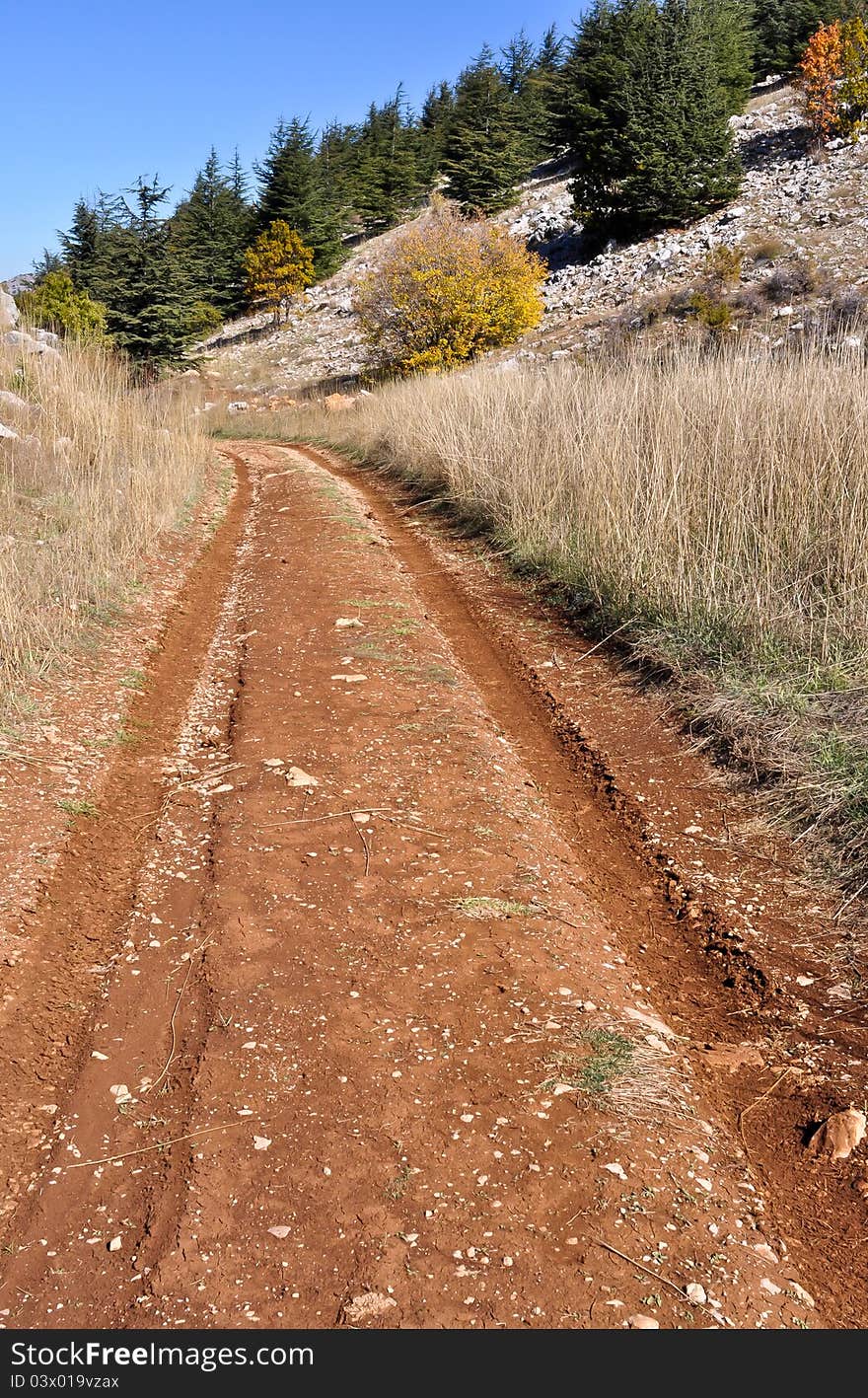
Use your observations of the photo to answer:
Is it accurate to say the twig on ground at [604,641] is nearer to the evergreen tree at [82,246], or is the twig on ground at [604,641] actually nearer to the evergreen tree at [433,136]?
the evergreen tree at [82,246]

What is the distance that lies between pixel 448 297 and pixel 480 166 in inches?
910

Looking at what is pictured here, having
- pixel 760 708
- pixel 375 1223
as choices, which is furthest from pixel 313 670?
pixel 375 1223

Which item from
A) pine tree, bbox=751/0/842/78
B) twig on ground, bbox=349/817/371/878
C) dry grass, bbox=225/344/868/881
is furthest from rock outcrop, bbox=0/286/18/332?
pine tree, bbox=751/0/842/78

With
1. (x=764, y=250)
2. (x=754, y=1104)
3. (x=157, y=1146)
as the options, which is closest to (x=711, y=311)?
(x=764, y=250)

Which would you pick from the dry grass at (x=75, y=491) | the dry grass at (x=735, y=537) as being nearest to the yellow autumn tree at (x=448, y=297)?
the dry grass at (x=75, y=491)

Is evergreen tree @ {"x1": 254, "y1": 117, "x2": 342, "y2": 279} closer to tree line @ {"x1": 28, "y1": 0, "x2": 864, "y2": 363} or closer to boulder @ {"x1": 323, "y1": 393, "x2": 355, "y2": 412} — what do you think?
tree line @ {"x1": 28, "y1": 0, "x2": 864, "y2": 363}

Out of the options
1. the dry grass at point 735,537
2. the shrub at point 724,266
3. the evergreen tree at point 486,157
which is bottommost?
the dry grass at point 735,537

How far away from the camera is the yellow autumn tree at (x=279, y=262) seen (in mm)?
39875

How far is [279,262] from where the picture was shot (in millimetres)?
40250

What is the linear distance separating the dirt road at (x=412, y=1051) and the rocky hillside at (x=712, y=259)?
43.1 feet

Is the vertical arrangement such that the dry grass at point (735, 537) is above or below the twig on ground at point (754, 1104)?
above

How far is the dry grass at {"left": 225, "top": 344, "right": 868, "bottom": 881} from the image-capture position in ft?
14.3

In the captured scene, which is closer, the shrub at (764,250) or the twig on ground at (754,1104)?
the twig on ground at (754,1104)

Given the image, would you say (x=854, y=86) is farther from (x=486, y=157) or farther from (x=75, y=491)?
(x=75, y=491)
